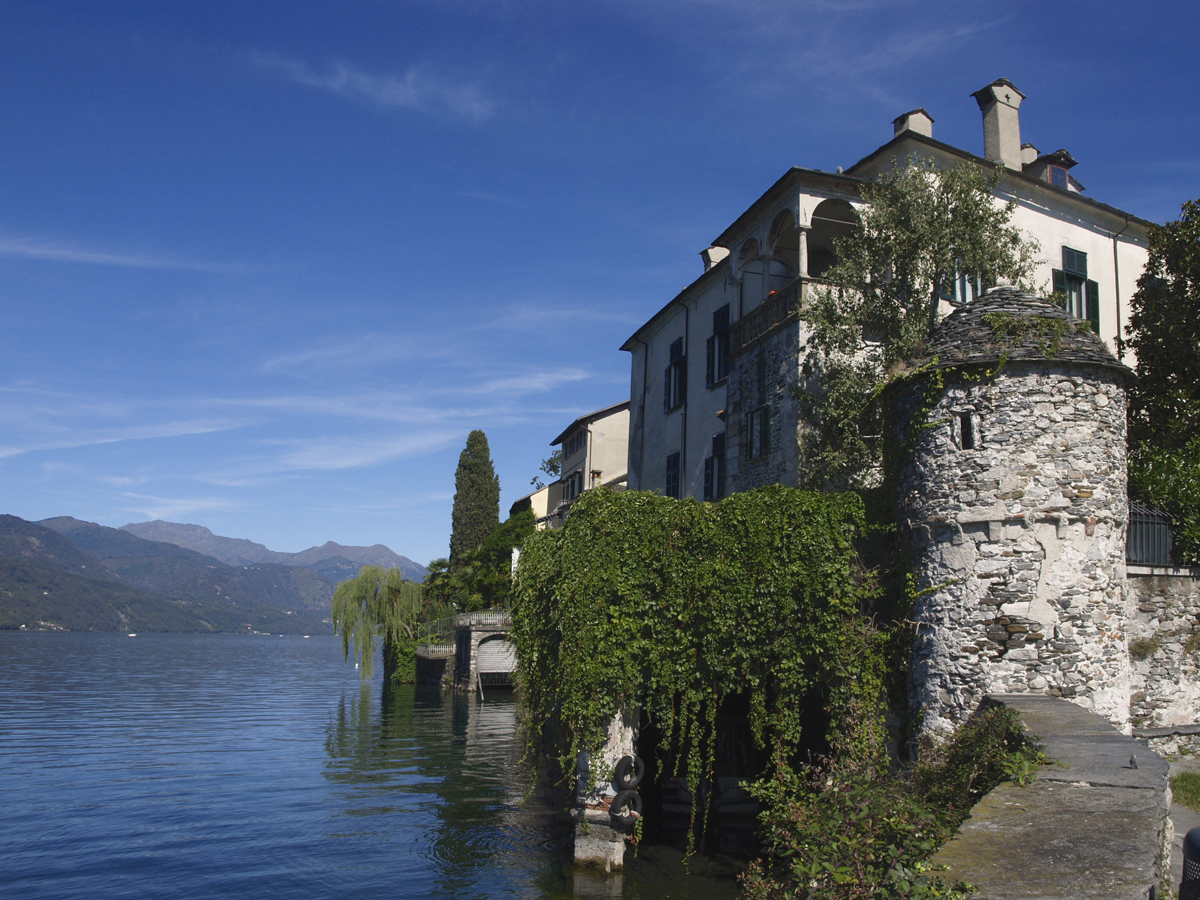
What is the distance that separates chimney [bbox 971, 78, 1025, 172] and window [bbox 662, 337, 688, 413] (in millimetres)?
10820

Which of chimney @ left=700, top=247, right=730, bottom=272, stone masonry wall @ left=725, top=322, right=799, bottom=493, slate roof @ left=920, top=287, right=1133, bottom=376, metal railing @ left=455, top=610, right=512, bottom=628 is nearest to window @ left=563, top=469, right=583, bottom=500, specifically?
metal railing @ left=455, top=610, right=512, bottom=628

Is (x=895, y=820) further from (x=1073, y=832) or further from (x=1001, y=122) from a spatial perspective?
(x=1001, y=122)

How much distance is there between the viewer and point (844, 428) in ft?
58.6

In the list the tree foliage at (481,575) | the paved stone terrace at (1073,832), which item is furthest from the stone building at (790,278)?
the tree foliage at (481,575)

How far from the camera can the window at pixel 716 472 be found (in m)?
24.1

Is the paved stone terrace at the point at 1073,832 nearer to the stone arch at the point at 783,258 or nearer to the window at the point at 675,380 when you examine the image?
the stone arch at the point at 783,258

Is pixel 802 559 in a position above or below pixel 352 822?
above

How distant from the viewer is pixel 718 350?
84.4 feet

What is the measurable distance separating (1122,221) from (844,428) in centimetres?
1301

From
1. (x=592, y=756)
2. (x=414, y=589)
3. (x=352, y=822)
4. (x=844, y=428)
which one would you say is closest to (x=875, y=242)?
(x=844, y=428)

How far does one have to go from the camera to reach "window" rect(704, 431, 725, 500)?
949 inches

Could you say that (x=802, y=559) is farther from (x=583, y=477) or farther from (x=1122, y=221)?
(x=583, y=477)

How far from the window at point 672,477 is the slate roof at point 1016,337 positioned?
1588 centimetres

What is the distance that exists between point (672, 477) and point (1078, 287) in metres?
12.9
